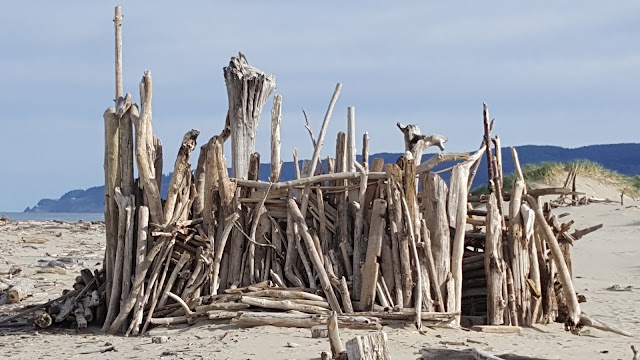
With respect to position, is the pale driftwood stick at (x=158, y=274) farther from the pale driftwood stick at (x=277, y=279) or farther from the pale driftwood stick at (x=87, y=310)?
the pale driftwood stick at (x=277, y=279)

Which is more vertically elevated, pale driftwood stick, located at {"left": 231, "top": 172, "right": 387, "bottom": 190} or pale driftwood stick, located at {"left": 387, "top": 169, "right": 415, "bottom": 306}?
pale driftwood stick, located at {"left": 231, "top": 172, "right": 387, "bottom": 190}

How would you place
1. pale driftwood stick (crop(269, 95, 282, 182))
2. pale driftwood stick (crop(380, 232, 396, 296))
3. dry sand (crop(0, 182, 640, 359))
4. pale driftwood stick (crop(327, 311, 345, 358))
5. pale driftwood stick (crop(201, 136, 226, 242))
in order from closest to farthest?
1. pale driftwood stick (crop(327, 311, 345, 358))
2. dry sand (crop(0, 182, 640, 359))
3. pale driftwood stick (crop(380, 232, 396, 296))
4. pale driftwood stick (crop(201, 136, 226, 242))
5. pale driftwood stick (crop(269, 95, 282, 182))

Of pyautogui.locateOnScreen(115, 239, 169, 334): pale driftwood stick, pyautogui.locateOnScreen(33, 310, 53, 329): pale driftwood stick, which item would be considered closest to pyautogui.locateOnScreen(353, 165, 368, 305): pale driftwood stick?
pyautogui.locateOnScreen(115, 239, 169, 334): pale driftwood stick

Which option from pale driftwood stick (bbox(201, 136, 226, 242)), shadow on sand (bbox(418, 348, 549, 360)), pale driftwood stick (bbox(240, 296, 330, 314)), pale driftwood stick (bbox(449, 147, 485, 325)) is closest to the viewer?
shadow on sand (bbox(418, 348, 549, 360))

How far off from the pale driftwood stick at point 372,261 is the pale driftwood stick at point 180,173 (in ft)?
6.93

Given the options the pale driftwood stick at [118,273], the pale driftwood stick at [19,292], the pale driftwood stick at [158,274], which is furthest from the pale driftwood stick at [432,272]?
the pale driftwood stick at [19,292]

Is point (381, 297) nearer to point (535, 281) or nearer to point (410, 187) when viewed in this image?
point (410, 187)

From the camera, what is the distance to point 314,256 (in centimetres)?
936

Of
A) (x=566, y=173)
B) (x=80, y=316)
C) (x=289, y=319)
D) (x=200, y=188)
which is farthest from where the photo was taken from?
(x=566, y=173)

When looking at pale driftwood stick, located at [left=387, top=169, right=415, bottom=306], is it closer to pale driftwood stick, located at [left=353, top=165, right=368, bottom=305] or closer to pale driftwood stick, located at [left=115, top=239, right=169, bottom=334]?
pale driftwood stick, located at [left=353, top=165, right=368, bottom=305]

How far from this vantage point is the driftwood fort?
362 inches

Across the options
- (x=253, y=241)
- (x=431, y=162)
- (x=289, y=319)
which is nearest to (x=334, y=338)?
(x=289, y=319)

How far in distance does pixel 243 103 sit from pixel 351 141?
49.3 inches

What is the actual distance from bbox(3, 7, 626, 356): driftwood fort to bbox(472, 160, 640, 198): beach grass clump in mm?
18289
